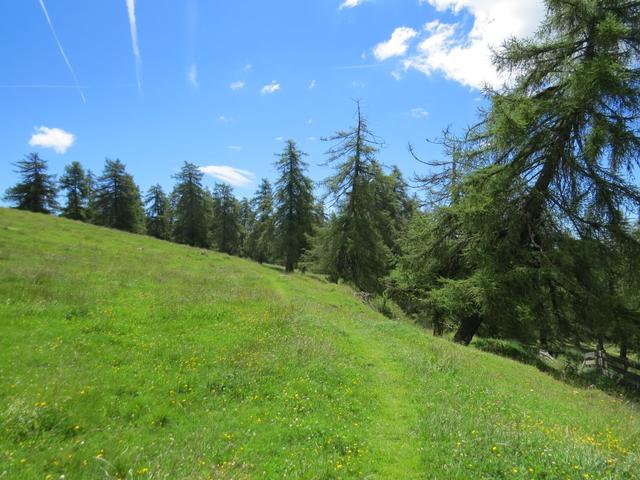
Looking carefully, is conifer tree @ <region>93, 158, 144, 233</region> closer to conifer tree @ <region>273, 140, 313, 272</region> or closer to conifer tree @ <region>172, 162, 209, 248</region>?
conifer tree @ <region>172, 162, 209, 248</region>

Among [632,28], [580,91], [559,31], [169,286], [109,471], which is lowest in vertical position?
[109,471]

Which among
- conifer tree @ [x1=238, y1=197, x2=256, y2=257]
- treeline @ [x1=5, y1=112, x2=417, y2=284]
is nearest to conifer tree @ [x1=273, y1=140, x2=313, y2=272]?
treeline @ [x1=5, y1=112, x2=417, y2=284]

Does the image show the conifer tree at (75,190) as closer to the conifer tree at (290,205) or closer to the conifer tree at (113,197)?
the conifer tree at (113,197)

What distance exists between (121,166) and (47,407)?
63.0m

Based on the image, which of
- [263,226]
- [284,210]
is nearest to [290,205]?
[284,210]

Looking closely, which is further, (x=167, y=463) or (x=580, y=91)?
(x=580, y=91)

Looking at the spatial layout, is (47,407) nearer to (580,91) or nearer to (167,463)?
(167,463)

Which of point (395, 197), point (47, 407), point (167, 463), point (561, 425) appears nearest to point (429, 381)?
point (561, 425)

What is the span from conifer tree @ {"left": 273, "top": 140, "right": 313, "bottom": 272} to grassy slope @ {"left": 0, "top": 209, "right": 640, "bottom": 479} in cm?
2757

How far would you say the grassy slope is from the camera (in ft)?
17.8

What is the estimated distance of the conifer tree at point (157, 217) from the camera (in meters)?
74.5

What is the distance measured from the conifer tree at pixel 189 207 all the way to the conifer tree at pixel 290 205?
23.5 metres

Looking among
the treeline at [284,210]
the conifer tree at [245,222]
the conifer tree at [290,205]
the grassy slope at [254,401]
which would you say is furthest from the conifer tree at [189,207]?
the grassy slope at [254,401]

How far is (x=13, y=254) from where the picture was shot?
56.4 feet
